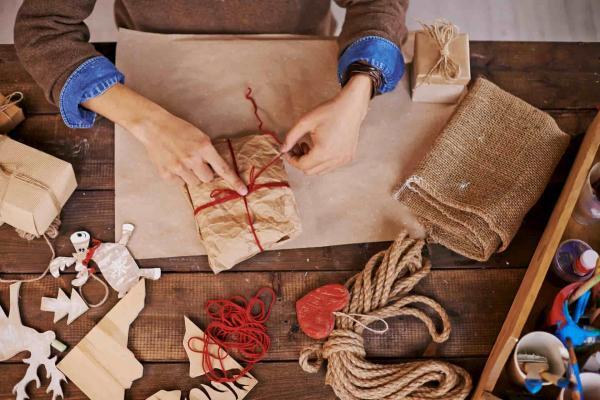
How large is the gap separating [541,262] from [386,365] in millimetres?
329

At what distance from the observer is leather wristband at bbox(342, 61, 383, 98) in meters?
1.06

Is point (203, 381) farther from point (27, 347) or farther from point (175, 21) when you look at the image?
point (175, 21)

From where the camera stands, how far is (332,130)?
3.39 feet

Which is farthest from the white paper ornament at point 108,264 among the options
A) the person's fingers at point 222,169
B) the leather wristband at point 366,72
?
the leather wristband at point 366,72

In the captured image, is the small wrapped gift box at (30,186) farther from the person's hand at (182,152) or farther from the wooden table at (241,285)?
the person's hand at (182,152)

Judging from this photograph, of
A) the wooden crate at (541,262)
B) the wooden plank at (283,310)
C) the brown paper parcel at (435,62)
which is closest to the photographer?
the wooden crate at (541,262)

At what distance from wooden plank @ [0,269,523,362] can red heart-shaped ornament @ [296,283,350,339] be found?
0.02m

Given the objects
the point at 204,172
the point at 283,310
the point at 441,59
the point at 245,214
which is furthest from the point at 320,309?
the point at 441,59

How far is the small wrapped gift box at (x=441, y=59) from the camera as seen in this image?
1.12 meters

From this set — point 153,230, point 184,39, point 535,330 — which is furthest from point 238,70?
point 535,330

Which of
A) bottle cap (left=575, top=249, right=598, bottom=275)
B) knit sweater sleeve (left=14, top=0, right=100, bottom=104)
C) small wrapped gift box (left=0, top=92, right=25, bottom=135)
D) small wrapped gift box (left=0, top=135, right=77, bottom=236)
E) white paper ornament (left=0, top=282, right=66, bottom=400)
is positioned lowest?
white paper ornament (left=0, top=282, right=66, bottom=400)

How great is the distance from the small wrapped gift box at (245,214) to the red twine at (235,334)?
8 centimetres

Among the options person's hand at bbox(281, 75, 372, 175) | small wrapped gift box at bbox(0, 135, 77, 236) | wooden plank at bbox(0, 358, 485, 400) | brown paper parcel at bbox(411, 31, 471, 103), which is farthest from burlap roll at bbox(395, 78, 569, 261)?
small wrapped gift box at bbox(0, 135, 77, 236)

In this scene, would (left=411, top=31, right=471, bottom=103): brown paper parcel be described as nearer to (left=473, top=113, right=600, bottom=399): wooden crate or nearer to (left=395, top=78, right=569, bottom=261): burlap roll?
(left=395, top=78, right=569, bottom=261): burlap roll
